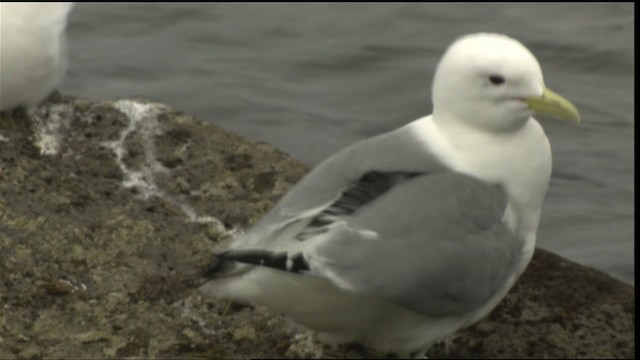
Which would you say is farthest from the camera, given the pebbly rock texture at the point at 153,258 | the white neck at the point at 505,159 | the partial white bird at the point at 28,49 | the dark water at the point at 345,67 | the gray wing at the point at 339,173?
the dark water at the point at 345,67

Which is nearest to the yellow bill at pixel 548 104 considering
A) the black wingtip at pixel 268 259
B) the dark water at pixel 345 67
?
the black wingtip at pixel 268 259

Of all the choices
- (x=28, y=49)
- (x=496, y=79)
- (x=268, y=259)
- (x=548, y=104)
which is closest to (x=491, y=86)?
(x=496, y=79)

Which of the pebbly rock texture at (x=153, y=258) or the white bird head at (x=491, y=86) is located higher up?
the white bird head at (x=491, y=86)

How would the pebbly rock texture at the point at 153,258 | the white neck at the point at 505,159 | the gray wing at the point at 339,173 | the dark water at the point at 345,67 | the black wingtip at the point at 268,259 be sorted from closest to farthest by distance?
the black wingtip at the point at 268,259 → the gray wing at the point at 339,173 → the white neck at the point at 505,159 → the pebbly rock texture at the point at 153,258 → the dark water at the point at 345,67

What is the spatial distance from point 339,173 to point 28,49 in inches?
80.8

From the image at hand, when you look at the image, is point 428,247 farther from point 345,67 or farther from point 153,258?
point 345,67

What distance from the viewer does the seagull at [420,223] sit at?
381cm

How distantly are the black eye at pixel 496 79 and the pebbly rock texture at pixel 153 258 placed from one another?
0.73 metres

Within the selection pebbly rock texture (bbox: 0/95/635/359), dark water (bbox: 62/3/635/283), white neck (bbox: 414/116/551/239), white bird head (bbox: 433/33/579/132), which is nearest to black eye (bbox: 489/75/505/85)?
white bird head (bbox: 433/33/579/132)

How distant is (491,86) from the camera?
412 cm

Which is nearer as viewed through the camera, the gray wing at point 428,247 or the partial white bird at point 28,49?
the gray wing at point 428,247

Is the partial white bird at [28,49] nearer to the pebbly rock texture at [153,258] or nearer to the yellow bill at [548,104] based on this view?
the pebbly rock texture at [153,258]

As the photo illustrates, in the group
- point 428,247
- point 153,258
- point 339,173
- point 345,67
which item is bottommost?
point 345,67

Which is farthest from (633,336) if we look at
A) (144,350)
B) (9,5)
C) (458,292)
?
(9,5)
